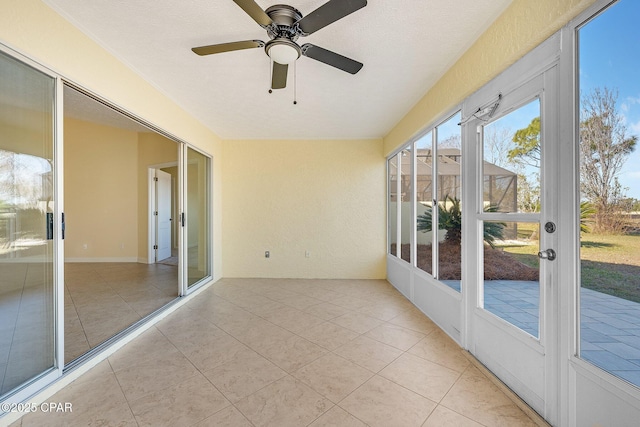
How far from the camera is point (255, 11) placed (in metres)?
1.38

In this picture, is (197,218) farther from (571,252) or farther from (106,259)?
(571,252)

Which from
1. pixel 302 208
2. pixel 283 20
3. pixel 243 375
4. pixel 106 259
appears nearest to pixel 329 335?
pixel 243 375

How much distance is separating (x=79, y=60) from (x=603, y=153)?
3.24 m

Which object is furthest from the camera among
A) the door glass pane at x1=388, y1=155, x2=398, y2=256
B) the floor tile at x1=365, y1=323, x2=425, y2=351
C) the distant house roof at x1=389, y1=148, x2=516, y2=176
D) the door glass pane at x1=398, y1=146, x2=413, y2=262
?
the door glass pane at x1=388, y1=155, x2=398, y2=256

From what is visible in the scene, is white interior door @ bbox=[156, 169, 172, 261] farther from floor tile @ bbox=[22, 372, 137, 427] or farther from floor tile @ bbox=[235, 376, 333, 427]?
floor tile @ bbox=[235, 376, 333, 427]

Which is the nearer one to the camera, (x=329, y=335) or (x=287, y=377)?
(x=287, y=377)

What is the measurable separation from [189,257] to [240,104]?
2197 mm

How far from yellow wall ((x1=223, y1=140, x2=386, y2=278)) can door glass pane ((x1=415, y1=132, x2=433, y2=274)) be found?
4.16 ft

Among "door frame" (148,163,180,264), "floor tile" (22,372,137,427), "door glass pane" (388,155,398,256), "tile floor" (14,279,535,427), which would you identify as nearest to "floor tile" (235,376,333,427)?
"tile floor" (14,279,535,427)

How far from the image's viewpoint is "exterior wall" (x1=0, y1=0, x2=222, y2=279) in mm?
1483

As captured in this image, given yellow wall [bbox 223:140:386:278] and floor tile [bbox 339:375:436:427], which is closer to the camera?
floor tile [bbox 339:375:436:427]

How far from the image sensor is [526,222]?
1638 mm

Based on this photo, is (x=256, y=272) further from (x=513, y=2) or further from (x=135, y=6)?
(x=513, y=2)

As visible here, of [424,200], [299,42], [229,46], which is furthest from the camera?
[424,200]
